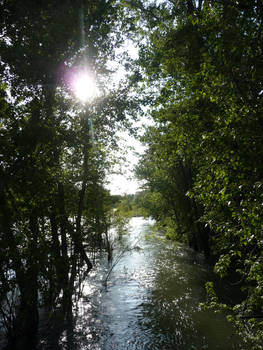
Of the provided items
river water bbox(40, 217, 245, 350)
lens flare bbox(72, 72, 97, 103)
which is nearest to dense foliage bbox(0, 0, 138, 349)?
lens flare bbox(72, 72, 97, 103)

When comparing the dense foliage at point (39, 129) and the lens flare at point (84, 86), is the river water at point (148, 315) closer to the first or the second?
the dense foliage at point (39, 129)

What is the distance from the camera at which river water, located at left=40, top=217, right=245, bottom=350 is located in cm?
755

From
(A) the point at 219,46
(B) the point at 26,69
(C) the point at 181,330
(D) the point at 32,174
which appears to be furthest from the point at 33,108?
(C) the point at 181,330

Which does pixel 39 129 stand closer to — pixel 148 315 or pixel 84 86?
pixel 84 86

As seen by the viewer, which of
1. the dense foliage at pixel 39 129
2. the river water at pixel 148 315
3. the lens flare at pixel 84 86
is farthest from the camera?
the lens flare at pixel 84 86

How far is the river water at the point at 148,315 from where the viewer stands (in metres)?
7.55

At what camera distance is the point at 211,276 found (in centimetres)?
1346

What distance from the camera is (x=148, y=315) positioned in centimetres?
942

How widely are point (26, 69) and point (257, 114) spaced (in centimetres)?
727

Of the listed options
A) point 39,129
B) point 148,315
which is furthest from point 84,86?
point 148,315

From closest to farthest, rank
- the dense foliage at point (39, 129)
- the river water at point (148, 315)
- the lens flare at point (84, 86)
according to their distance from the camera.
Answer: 1. the dense foliage at point (39, 129)
2. the river water at point (148, 315)
3. the lens flare at point (84, 86)

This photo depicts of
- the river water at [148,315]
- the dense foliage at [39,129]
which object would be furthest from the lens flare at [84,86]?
the river water at [148,315]

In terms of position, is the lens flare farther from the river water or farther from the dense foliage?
the river water

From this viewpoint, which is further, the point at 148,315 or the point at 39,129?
the point at 148,315
